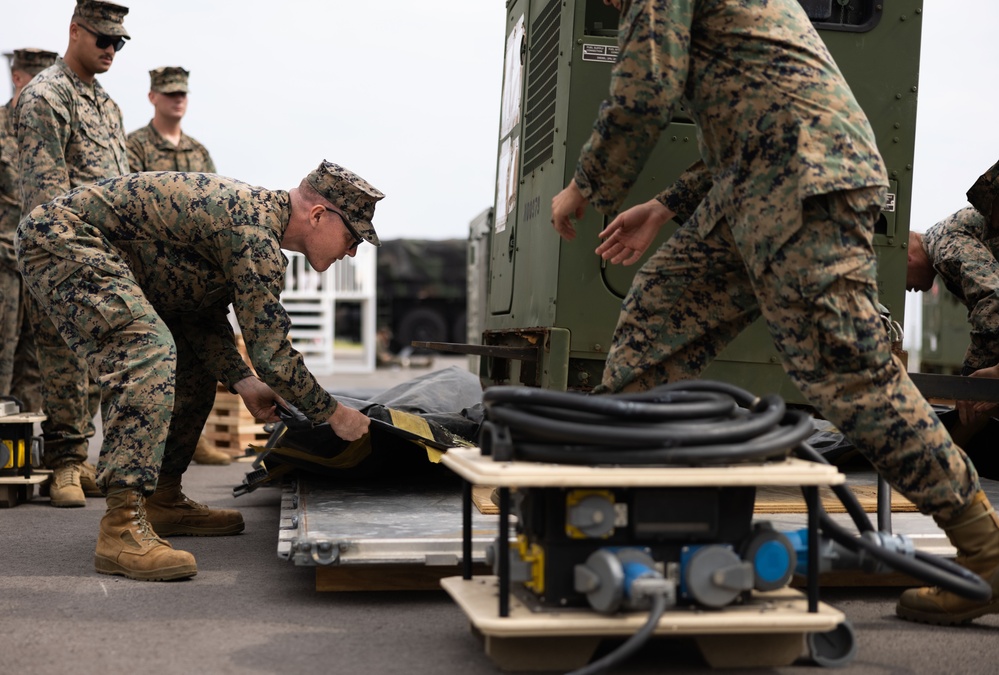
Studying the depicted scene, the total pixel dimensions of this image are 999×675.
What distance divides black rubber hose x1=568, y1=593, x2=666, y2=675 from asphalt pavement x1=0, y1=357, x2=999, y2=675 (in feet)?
1.12

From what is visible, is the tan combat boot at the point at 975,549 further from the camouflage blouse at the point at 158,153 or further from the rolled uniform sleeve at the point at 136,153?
the rolled uniform sleeve at the point at 136,153

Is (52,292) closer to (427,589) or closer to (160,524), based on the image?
(160,524)

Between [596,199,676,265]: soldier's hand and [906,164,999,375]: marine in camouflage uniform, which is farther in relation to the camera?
[906,164,999,375]: marine in camouflage uniform

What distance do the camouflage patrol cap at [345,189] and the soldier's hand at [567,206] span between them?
1.05 metres

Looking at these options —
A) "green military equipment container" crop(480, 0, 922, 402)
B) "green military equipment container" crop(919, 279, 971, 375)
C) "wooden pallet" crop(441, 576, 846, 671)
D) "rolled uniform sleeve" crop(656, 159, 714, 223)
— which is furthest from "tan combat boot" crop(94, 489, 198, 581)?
"green military equipment container" crop(919, 279, 971, 375)

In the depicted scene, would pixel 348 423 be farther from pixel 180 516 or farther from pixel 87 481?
pixel 87 481

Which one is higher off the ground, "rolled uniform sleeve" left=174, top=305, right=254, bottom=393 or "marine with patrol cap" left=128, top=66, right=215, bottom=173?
"marine with patrol cap" left=128, top=66, right=215, bottom=173

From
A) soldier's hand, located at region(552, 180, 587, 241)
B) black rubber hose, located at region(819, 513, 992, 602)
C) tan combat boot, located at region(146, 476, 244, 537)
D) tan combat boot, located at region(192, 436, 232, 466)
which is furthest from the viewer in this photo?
tan combat boot, located at region(192, 436, 232, 466)

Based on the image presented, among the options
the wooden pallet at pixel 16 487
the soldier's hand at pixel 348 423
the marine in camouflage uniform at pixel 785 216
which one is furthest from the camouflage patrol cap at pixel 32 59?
the marine in camouflage uniform at pixel 785 216

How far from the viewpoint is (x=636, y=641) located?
7.68 ft

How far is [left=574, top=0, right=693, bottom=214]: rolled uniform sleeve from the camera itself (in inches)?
115

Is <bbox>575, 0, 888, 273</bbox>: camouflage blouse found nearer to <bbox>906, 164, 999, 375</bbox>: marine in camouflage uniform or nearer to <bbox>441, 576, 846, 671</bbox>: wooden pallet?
<bbox>441, 576, 846, 671</bbox>: wooden pallet

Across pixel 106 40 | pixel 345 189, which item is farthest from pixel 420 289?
pixel 345 189

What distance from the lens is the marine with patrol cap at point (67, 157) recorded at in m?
5.84
